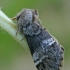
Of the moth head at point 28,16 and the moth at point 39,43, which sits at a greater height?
the moth head at point 28,16

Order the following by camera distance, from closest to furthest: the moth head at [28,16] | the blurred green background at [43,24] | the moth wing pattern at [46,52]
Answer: the moth wing pattern at [46,52]
the moth head at [28,16]
the blurred green background at [43,24]

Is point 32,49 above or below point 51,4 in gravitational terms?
below

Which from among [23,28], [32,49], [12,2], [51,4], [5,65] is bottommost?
[32,49]

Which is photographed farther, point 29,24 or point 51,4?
point 51,4

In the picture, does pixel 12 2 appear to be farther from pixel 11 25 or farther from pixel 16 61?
pixel 11 25

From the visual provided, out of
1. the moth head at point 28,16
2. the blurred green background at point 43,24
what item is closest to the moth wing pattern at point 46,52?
the moth head at point 28,16

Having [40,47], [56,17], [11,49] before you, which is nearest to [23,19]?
[40,47]

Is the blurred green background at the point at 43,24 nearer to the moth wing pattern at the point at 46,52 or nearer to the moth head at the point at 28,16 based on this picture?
the moth head at the point at 28,16
